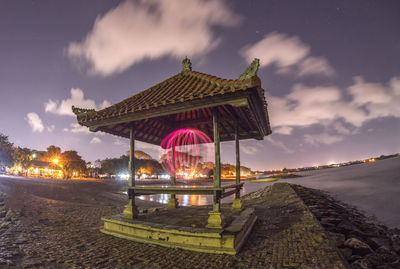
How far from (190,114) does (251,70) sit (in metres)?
3.82

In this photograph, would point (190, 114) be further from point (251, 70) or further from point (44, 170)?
point (44, 170)

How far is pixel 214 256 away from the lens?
4.64 metres

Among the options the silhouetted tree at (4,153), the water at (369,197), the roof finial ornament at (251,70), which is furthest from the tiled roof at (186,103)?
the silhouetted tree at (4,153)

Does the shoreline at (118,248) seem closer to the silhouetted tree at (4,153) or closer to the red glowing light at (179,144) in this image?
the red glowing light at (179,144)

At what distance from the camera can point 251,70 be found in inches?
203

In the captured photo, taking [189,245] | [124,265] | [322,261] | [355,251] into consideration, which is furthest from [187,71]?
[355,251]

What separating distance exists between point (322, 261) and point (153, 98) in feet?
22.0

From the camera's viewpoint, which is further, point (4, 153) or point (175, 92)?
point (4, 153)

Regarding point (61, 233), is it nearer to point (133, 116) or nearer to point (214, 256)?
point (133, 116)

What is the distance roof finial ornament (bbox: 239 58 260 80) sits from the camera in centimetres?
506

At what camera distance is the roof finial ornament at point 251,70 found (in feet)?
16.6

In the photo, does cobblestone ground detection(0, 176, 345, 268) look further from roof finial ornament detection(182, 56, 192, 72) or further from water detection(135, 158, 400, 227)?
water detection(135, 158, 400, 227)

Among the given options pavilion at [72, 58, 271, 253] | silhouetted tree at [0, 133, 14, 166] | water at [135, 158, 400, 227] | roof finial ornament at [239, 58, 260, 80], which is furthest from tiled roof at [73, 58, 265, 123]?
silhouetted tree at [0, 133, 14, 166]

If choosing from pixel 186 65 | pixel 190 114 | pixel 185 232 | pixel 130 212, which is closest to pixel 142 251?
pixel 185 232
